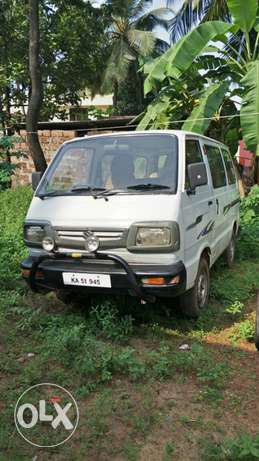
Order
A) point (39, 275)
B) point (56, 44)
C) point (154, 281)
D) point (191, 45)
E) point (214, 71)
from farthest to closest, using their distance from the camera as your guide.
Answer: point (56, 44), point (214, 71), point (191, 45), point (39, 275), point (154, 281)

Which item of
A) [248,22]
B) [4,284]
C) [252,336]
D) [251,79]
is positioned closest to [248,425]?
[252,336]

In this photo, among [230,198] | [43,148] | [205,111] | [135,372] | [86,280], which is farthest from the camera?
[43,148]

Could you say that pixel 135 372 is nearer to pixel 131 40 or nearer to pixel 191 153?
pixel 191 153

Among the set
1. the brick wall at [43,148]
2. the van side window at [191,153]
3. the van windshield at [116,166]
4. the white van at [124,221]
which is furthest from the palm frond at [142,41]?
the white van at [124,221]

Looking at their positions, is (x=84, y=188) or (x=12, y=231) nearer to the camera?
(x=84, y=188)

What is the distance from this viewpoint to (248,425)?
2.90m

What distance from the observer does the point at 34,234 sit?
4195 mm

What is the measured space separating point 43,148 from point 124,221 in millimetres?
9239

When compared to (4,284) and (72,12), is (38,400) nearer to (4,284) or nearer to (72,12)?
(4,284)

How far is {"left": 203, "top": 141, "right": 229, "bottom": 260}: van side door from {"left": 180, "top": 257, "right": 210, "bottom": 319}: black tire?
1.58 ft

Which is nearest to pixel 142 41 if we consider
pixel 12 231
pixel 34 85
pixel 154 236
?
pixel 34 85

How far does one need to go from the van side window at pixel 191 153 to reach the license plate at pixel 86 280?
1195mm

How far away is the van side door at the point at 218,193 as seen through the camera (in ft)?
17.3

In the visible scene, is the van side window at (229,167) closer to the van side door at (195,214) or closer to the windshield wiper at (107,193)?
the van side door at (195,214)
